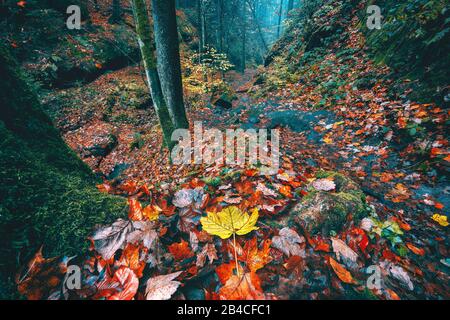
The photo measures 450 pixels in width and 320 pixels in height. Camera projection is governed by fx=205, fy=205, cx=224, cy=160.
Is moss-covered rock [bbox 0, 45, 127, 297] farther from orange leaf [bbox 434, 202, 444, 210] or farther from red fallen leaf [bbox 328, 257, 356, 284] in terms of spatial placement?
orange leaf [bbox 434, 202, 444, 210]

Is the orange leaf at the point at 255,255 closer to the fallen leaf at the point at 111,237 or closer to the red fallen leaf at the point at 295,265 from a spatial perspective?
the red fallen leaf at the point at 295,265

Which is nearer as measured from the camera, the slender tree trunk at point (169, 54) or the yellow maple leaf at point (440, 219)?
the yellow maple leaf at point (440, 219)

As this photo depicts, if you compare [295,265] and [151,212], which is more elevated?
[151,212]

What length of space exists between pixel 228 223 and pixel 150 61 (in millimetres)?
4666

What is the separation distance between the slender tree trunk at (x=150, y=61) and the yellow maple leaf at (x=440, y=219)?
4.95m

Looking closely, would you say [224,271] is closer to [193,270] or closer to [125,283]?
[193,270]

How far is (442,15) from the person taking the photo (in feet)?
14.5

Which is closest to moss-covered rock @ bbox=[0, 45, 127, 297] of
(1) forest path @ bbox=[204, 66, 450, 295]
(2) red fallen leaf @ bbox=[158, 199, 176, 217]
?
(2) red fallen leaf @ bbox=[158, 199, 176, 217]

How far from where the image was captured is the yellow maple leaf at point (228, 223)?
1.28 metres

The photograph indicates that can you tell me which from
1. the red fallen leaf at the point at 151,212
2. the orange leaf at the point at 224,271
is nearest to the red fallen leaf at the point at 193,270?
the orange leaf at the point at 224,271

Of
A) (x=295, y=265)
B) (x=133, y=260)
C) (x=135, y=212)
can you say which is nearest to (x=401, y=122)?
(x=295, y=265)

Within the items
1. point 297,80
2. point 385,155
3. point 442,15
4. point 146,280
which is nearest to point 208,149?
point 146,280

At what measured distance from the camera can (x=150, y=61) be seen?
4.73 metres

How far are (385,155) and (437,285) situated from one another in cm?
290
